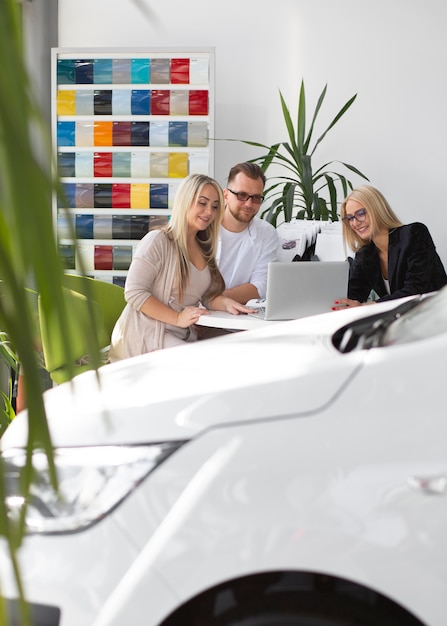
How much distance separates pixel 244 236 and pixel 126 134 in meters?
2.74

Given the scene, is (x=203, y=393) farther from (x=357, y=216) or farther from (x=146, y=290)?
(x=357, y=216)

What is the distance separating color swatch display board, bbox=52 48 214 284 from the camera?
23.5ft

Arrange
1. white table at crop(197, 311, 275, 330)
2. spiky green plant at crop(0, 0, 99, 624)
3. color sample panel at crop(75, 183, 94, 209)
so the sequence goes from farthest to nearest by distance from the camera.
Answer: color sample panel at crop(75, 183, 94, 209)
white table at crop(197, 311, 275, 330)
spiky green plant at crop(0, 0, 99, 624)

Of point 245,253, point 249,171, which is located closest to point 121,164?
point 249,171

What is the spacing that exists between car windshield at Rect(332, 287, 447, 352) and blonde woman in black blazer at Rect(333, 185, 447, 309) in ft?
8.92

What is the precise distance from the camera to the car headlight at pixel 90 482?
122 centimetres

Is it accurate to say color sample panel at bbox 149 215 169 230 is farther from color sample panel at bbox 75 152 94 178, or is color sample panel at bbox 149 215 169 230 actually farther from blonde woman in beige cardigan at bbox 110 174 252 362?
blonde woman in beige cardigan at bbox 110 174 252 362

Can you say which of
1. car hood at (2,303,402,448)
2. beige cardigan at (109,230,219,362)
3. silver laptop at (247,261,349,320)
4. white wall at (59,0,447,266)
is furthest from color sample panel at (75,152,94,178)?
car hood at (2,303,402,448)

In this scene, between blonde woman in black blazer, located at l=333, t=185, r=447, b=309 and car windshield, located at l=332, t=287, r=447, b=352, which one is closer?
car windshield, located at l=332, t=287, r=447, b=352

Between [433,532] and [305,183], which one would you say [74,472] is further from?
[305,183]

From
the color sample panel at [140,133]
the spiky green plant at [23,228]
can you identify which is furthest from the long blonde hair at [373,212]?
the spiky green plant at [23,228]

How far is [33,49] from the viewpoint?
25.0 ft

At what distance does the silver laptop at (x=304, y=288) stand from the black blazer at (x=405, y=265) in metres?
0.67

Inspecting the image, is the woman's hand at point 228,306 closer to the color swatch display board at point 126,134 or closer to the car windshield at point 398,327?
the car windshield at point 398,327
